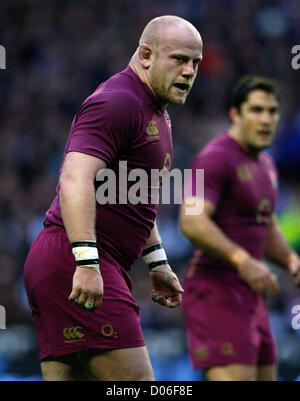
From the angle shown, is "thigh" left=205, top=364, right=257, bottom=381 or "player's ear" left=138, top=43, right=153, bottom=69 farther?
"thigh" left=205, top=364, right=257, bottom=381

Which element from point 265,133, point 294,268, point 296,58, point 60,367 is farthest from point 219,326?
point 296,58

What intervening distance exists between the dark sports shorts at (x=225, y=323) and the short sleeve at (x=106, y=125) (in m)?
2.25

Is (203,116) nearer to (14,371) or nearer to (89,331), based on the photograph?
Answer: (14,371)

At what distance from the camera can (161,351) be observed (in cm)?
784

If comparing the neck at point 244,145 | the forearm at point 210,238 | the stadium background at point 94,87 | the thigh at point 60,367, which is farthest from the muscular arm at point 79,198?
the stadium background at point 94,87

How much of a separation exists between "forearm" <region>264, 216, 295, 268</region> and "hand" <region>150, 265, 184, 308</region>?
7.25ft

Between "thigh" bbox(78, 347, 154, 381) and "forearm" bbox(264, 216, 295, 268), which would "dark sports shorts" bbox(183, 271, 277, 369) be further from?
→ "thigh" bbox(78, 347, 154, 381)

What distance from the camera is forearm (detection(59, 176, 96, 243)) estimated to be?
318cm

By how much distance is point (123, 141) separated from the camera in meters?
3.43

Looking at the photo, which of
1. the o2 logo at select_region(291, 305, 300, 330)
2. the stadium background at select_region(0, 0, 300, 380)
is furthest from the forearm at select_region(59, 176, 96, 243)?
the o2 logo at select_region(291, 305, 300, 330)

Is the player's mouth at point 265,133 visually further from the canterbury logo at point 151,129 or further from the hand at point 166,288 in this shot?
the canterbury logo at point 151,129

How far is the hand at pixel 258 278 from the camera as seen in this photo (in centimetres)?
504

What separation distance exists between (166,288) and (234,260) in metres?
1.42

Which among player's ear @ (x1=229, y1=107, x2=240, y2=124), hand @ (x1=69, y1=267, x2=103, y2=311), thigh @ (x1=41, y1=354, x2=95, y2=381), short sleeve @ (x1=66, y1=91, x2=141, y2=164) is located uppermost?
player's ear @ (x1=229, y1=107, x2=240, y2=124)
